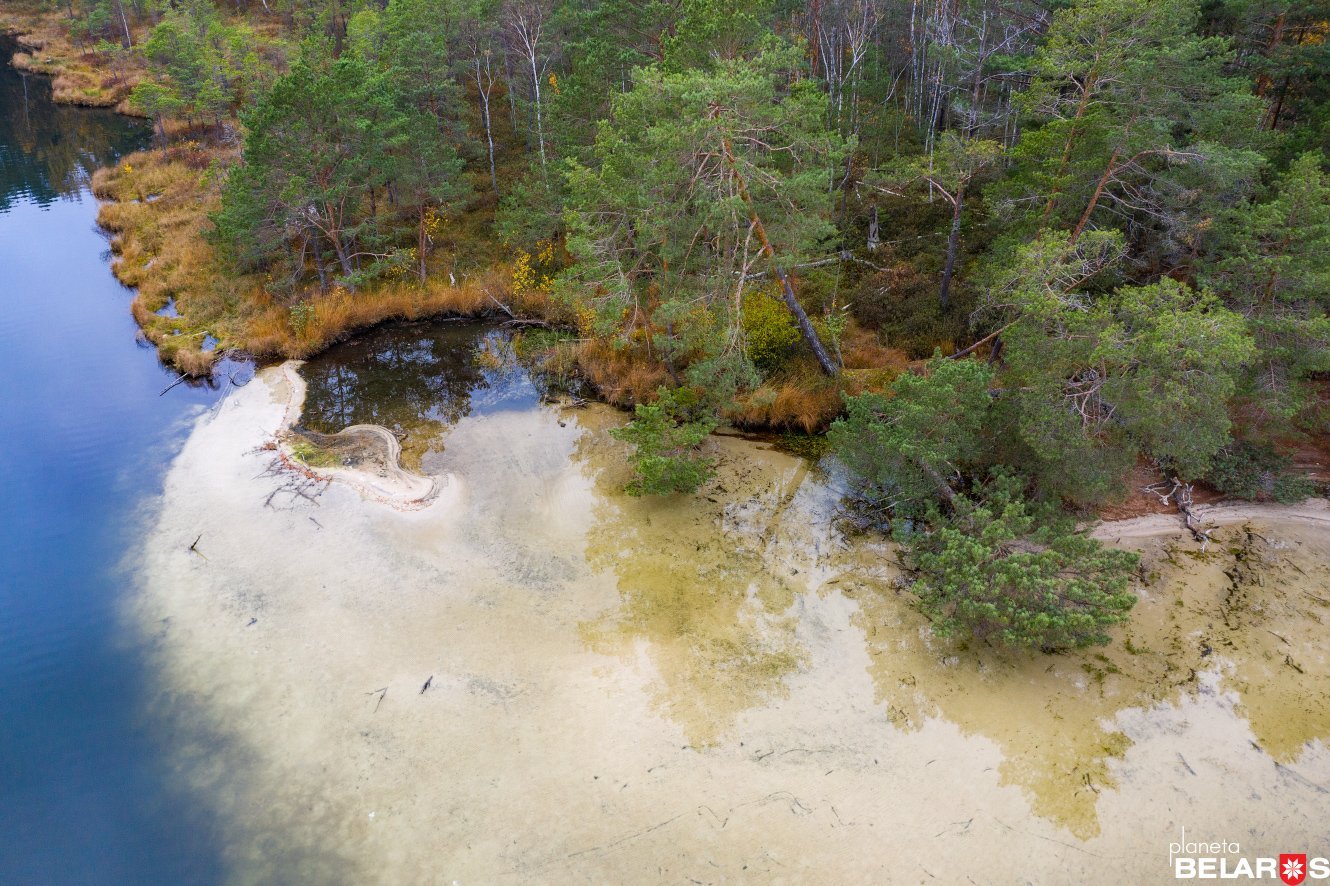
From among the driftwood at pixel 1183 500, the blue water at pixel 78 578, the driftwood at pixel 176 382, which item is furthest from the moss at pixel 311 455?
the driftwood at pixel 1183 500

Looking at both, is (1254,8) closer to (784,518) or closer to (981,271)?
(981,271)

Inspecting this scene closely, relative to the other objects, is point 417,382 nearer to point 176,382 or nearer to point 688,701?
point 176,382

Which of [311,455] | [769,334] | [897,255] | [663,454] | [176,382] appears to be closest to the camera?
[663,454]

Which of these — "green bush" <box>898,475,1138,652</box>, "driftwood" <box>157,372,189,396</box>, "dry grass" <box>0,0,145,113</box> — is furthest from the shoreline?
"dry grass" <box>0,0,145,113</box>

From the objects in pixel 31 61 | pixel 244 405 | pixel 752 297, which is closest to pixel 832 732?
pixel 752 297

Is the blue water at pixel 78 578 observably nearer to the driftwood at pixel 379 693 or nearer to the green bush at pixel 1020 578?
the driftwood at pixel 379 693

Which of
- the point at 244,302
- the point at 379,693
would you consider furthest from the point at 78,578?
the point at 244,302

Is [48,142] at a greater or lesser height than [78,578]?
greater

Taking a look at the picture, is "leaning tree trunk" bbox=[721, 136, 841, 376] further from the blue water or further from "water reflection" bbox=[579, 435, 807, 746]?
the blue water
